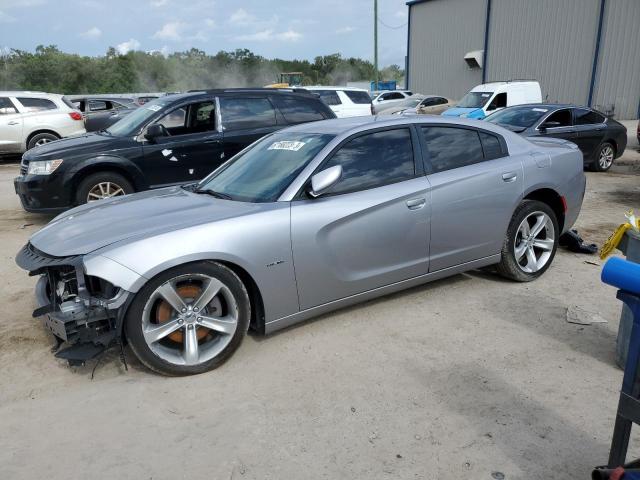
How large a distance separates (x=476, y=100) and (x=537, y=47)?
14.5m

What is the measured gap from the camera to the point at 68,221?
156 inches

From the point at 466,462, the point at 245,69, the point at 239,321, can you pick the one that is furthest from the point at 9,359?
the point at 245,69

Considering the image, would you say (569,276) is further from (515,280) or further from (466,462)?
(466,462)

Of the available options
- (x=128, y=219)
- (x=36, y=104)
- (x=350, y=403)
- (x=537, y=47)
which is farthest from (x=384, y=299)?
(x=537, y=47)

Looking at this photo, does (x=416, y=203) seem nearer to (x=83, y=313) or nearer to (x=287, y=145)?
(x=287, y=145)

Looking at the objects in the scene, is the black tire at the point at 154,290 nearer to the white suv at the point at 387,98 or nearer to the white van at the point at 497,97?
the white van at the point at 497,97

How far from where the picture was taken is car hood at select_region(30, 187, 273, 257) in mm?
3402

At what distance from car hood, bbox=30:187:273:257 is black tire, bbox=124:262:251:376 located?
0.98 feet

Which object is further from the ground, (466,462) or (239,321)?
(239,321)

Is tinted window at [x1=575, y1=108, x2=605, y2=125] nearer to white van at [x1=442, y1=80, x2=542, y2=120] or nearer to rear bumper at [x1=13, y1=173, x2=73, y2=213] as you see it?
white van at [x1=442, y1=80, x2=542, y2=120]

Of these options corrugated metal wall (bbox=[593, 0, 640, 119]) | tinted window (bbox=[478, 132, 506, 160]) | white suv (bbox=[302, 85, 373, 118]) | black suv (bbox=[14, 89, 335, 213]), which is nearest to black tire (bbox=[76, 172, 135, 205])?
black suv (bbox=[14, 89, 335, 213])

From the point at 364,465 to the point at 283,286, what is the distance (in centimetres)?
137

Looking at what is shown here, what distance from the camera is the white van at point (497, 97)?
54.5 ft

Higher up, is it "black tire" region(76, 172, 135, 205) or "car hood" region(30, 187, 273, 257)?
"car hood" region(30, 187, 273, 257)
